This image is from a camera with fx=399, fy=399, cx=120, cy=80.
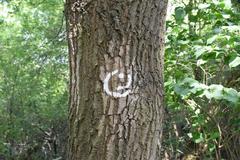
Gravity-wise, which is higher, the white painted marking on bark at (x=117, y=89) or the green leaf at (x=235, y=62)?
the green leaf at (x=235, y=62)

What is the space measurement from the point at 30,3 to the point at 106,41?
704cm

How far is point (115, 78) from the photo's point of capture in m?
1.42

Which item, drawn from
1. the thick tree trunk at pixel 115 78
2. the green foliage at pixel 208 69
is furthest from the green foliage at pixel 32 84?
the thick tree trunk at pixel 115 78

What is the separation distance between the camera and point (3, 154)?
8547 mm

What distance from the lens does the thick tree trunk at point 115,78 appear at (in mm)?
1415

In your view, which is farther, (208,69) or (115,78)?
(208,69)

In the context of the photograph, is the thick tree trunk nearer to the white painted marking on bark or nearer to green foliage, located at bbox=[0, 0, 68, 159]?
the white painted marking on bark

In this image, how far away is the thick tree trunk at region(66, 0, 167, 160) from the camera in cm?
142

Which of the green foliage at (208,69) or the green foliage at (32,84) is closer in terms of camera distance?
the green foliage at (208,69)

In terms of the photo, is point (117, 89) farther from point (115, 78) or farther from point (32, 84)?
point (32, 84)

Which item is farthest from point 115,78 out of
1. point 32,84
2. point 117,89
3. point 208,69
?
point 32,84

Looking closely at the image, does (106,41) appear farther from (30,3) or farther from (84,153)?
(30,3)

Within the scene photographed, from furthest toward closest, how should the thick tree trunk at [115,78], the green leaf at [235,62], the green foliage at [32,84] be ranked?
1. the green foliage at [32,84]
2. the green leaf at [235,62]
3. the thick tree trunk at [115,78]

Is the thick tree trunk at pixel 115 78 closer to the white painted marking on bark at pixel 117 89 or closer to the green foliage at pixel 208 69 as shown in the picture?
→ the white painted marking on bark at pixel 117 89
